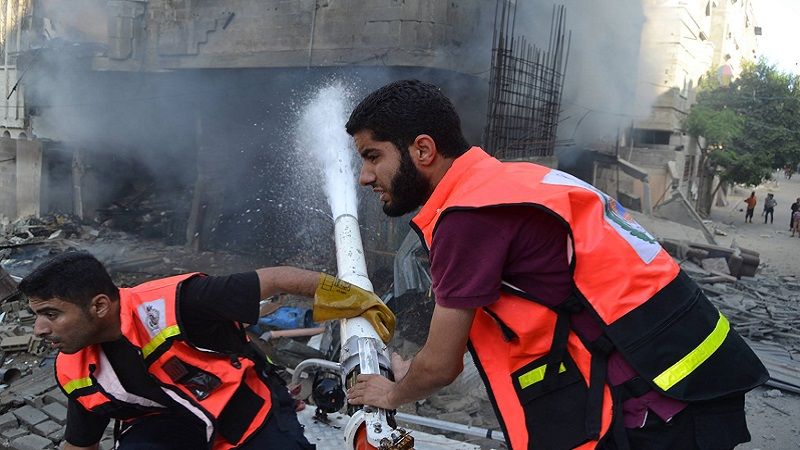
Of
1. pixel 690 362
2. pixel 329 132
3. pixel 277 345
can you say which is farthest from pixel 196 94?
pixel 690 362

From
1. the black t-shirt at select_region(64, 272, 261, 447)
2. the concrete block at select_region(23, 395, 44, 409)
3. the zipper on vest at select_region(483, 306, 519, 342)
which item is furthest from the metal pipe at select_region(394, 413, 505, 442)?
the concrete block at select_region(23, 395, 44, 409)

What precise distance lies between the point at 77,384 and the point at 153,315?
37 cm

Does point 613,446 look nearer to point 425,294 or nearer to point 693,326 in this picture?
point 693,326

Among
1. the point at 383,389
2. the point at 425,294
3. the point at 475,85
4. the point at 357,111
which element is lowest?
the point at 425,294

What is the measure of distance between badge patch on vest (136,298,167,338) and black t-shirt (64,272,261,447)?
2.5 inches

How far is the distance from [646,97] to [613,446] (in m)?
18.5

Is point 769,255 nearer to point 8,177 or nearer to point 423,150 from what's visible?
point 423,150

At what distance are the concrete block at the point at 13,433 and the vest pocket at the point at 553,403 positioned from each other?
4604 mm

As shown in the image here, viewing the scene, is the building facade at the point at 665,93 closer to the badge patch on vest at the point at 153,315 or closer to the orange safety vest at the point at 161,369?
the orange safety vest at the point at 161,369

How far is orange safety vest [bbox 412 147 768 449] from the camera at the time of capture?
1.29 metres

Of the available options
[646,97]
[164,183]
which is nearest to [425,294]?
[164,183]

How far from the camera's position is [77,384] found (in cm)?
204

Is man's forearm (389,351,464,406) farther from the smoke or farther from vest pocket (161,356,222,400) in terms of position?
the smoke

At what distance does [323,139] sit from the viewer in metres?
9.83
